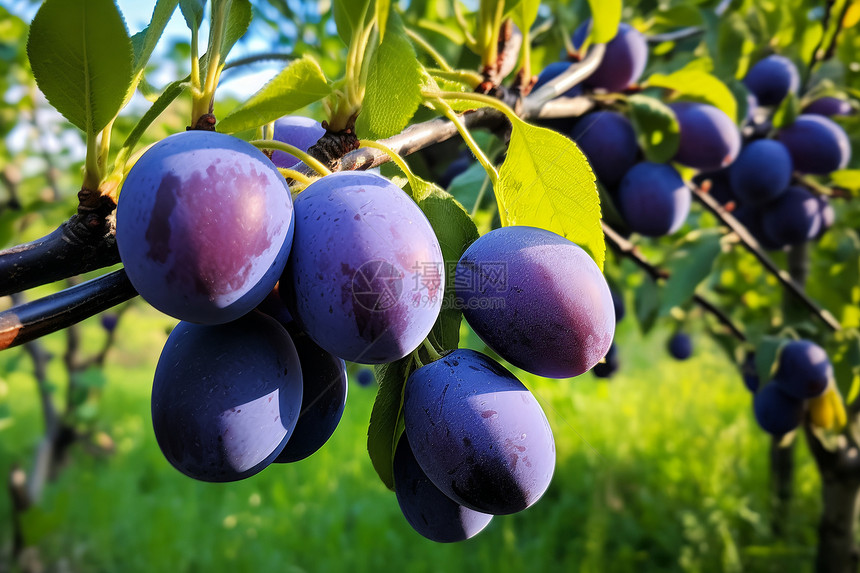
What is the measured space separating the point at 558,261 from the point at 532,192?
4.1 inches

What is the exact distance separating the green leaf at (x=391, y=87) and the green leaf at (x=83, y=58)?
0.18 meters

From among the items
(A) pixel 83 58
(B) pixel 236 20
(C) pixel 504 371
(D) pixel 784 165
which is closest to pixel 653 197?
(D) pixel 784 165

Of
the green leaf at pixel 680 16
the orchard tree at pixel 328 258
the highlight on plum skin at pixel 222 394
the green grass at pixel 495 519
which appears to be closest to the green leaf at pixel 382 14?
the orchard tree at pixel 328 258

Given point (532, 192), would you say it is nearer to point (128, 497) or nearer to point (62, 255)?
Answer: point (62, 255)

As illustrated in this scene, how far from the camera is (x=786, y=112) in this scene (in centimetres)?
136

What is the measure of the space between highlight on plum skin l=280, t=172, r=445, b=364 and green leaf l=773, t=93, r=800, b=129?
1.25 meters

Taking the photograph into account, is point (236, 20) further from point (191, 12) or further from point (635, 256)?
point (635, 256)

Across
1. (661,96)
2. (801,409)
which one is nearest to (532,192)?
(661,96)

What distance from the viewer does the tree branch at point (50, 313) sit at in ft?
1.29

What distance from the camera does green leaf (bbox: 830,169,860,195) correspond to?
137 centimetres

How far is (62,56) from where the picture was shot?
16.8 inches

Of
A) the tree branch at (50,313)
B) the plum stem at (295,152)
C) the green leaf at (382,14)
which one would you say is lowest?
the tree branch at (50,313)

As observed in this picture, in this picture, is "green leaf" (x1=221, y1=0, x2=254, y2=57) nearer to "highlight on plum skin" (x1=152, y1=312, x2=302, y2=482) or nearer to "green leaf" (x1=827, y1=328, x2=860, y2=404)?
"highlight on plum skin" (x1=152, y1=312, x2=302, y2=482)

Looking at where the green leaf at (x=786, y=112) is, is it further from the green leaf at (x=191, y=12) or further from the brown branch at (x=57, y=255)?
the brown branch at (x=57, y=255)
